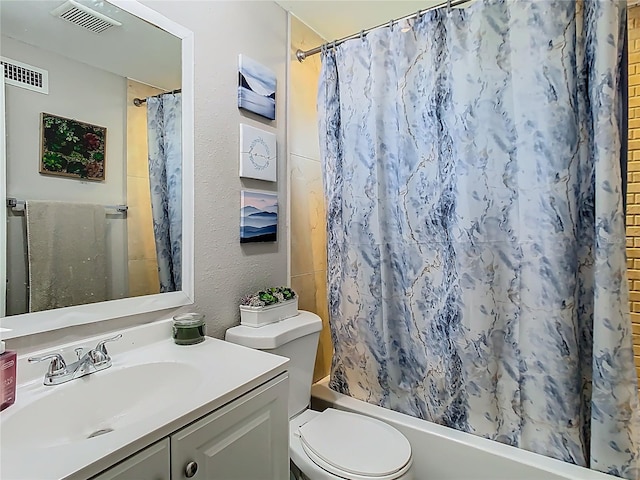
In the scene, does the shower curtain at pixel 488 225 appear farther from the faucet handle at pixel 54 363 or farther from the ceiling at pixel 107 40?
the faucet handle at pixel 54 363

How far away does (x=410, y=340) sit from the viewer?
172 cm

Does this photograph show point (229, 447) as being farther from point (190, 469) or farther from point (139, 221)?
point (139, 221)

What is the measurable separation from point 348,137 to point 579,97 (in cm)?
92

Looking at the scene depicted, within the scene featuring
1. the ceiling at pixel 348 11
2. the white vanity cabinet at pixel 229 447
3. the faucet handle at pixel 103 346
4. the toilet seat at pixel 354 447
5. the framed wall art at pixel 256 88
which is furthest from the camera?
the ceiling at pixel 348 11

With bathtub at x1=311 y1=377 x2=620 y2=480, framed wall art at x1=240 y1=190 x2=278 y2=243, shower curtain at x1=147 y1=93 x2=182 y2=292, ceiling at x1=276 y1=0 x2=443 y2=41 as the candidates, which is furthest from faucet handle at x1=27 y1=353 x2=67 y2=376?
ceiling at x1=276 y1=0 x2=443 y2=41

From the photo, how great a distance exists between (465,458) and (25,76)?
77.3 inches

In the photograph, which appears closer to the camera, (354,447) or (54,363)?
(54,363)

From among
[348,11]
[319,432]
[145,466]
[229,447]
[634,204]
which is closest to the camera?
[145,466]

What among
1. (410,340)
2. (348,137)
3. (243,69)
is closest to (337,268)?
(410,340)

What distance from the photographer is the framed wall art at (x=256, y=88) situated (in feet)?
5.32

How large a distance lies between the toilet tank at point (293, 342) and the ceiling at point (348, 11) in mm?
1479

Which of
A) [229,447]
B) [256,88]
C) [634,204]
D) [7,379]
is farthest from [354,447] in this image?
[634,204]

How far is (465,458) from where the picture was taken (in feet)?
4.98

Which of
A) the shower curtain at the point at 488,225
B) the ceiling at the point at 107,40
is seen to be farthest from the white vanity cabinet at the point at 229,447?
the ceiling at the point at 107,40
